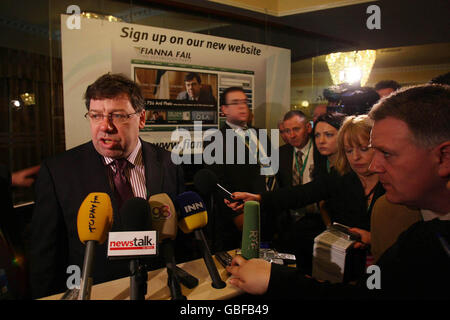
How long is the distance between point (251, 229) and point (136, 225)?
60cm

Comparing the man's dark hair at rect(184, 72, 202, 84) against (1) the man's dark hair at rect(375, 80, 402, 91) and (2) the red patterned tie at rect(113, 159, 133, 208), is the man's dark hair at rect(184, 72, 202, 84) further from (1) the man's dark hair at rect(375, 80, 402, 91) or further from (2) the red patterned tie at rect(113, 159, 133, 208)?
(1) the man's dark hair at rect(375, 80, 402, 91)

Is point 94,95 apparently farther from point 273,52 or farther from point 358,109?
point 358,109

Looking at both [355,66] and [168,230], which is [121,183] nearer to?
[168,230]

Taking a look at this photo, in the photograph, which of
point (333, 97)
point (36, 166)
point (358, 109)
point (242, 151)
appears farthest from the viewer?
point (333, 97)

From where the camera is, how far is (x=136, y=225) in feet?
3.99

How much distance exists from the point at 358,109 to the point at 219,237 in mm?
1588

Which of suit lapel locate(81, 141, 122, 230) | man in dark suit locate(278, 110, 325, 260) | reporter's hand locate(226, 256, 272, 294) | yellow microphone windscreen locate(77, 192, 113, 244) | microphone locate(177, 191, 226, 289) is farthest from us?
man in dark suit locate(278, 110, 325, 260)

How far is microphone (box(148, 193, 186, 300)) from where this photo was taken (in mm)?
1328

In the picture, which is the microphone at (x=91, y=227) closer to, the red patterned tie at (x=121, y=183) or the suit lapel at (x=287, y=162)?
the red patterned tie at (x=121, y=183)

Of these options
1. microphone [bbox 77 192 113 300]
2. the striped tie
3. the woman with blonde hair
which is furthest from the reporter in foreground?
the striped tie

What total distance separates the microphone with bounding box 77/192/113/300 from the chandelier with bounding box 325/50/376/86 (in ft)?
8.79

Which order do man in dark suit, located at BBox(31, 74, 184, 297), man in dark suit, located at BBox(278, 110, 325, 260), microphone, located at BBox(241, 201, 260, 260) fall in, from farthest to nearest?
1. man in dark suit, located at BBox(278, 110, 325, 260)
2. man in dark suit, located at BBox(31, 74, 184, 297)
3. microphone, located at BBox(241, 201, 260, 260)

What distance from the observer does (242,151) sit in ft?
9.68
